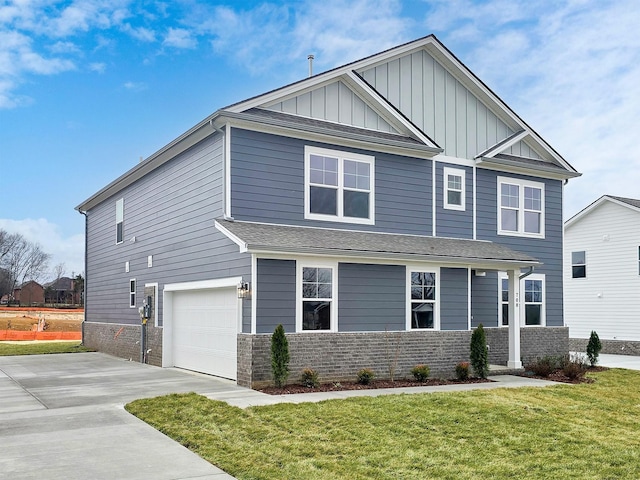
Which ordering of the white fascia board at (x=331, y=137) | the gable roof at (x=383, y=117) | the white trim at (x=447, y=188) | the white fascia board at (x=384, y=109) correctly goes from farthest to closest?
the white trim at (x=447, y=188)
the white fascia board at (x=384, y=109)
the gable roof at (x=383, y=117)
the white fascia board at (x=331, y=137)

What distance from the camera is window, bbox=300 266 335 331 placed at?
44.4 ft

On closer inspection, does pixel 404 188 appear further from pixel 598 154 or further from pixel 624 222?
pixel 624 222

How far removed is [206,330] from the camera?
599 inches

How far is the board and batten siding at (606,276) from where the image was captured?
2394 centimetres

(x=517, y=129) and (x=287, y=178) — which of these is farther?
(x=517, y=129)

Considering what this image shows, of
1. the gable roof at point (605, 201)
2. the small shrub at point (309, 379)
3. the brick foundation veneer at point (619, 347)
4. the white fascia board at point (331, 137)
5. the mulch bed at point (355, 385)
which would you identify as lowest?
the brick foundation veneer at point (619, 347)

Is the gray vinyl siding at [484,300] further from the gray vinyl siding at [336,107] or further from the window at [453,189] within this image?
the gray vinyl siding at [336,107]

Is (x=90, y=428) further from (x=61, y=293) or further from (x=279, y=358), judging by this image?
(x=61, y=293)

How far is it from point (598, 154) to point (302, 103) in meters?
12.4

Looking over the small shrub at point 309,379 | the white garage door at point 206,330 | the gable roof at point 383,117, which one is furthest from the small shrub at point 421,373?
the gable roof at point 383,117

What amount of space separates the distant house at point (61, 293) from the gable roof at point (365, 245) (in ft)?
240

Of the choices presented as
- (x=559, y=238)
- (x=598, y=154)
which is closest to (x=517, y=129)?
(x=559, y=238)

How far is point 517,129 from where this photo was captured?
19125 millimetres

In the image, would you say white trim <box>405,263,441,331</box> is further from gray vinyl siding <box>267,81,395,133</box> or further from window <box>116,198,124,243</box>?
window <box>116,198,124,243</box>
